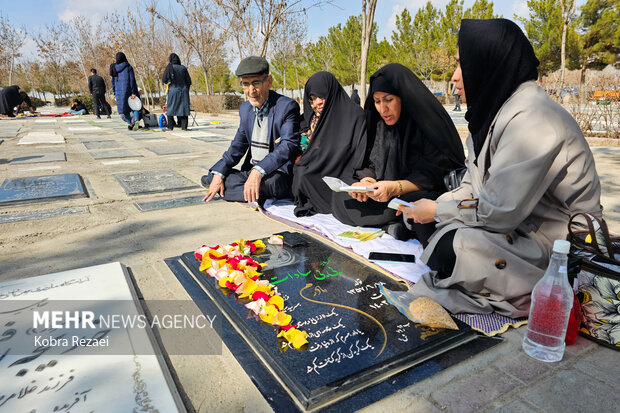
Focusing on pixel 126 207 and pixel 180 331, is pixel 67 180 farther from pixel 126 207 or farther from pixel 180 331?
pixel 180 331

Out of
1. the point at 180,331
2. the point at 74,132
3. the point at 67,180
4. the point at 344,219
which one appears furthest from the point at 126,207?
the point at 74,132

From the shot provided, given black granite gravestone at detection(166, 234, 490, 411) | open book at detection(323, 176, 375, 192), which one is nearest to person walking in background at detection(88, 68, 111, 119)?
open book at detection(323, 176, 375, 192)

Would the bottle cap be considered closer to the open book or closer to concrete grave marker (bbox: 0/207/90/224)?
the open book

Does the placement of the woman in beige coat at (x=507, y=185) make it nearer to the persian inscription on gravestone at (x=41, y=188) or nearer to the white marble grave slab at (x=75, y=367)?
the white marble grave slab at (x=75, y=367)

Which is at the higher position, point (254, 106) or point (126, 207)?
point (254, 106)

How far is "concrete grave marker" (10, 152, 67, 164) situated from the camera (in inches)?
235

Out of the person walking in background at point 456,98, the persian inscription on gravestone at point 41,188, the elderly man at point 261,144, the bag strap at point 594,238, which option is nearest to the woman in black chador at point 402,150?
the person walking in background at point 456,98

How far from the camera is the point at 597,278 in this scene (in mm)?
1635

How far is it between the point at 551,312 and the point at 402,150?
163cm

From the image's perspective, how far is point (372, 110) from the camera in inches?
123

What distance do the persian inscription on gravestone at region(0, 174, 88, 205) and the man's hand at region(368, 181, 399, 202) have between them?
3034 mm

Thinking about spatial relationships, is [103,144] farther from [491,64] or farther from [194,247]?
[491,64]

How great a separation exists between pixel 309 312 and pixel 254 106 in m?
2.42

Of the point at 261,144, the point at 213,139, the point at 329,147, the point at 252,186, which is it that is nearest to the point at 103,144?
the point at 213,139
